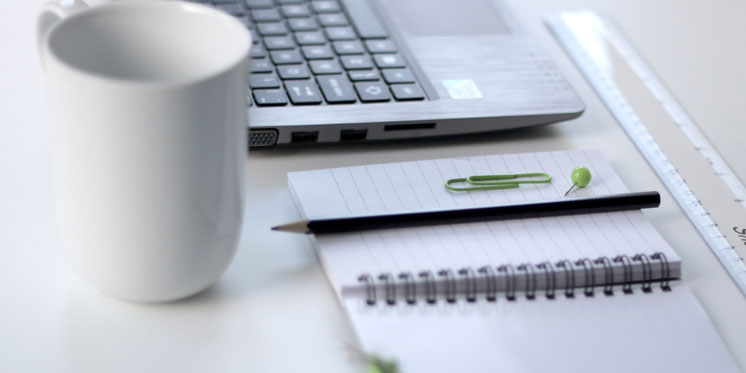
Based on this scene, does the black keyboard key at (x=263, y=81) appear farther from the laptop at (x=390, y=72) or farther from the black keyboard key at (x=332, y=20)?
the black keyboard key at (x=332, y=20)

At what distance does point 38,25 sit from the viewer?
53 cm

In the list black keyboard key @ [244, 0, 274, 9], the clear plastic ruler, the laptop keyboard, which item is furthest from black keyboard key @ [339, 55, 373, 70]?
the clear plastic ruler

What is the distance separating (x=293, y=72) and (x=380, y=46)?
0.10 metres

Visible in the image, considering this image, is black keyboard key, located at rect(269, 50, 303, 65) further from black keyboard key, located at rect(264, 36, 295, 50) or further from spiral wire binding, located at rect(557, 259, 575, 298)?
spiral wire binding, located at rect(557, 259, 575, 298)

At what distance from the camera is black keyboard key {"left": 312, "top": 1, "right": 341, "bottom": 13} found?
2.86 ft

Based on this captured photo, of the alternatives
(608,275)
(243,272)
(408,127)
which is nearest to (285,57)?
(408,127)

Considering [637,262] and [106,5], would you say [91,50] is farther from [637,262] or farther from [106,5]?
[637,262]

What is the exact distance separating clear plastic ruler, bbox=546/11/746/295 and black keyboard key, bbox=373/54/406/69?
0.68 feet

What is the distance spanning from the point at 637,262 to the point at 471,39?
34cm

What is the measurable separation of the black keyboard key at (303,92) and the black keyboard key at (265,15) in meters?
0.12

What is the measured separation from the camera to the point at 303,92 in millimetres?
736

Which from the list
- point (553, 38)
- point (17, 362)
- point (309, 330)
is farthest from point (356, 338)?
point (553, 38)

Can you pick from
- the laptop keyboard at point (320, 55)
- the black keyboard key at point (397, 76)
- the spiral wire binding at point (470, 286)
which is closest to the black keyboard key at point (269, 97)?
the laptop keyboard at point (320, 55)

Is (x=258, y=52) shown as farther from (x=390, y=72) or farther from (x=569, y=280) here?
(x=569, y=280)
